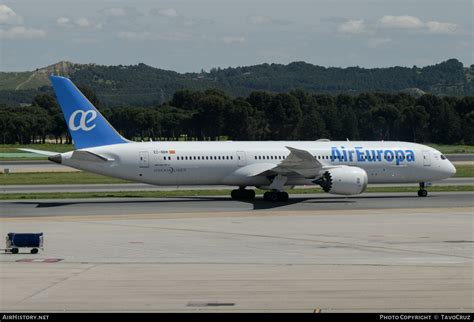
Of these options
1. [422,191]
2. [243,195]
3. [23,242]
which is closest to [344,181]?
[243,195]

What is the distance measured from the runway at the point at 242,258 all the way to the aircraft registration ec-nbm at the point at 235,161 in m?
2.36

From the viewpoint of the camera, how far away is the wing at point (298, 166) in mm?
49562

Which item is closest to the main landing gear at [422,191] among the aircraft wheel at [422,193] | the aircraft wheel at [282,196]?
the aircraft wheel at [422,193]

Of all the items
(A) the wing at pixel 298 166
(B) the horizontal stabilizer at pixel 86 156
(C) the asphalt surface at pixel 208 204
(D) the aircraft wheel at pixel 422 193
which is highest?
(B) the horizontal stabilizer at pixel 86 156

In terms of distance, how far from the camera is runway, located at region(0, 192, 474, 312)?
21453 mm

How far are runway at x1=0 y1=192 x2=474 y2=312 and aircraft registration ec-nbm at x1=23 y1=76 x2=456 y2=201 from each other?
7.73 ft

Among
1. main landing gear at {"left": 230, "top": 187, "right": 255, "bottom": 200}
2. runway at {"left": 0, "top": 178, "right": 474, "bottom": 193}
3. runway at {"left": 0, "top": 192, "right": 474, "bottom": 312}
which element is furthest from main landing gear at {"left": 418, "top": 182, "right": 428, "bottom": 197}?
main landing gear at {"left": 230, "top": 187, "right": 255, "bottom": 200}

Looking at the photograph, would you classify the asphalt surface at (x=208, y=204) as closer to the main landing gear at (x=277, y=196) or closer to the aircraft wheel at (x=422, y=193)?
the aircraft wheel at (x=422, y=193)

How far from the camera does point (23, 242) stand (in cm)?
2980

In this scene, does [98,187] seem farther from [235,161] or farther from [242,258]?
[242,258]

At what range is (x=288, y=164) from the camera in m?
50.1

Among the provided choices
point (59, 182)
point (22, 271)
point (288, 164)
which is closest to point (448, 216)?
point (288, 164)

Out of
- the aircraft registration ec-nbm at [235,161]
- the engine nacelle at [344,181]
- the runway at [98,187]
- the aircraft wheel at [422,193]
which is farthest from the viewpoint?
the runway at [98,187]
